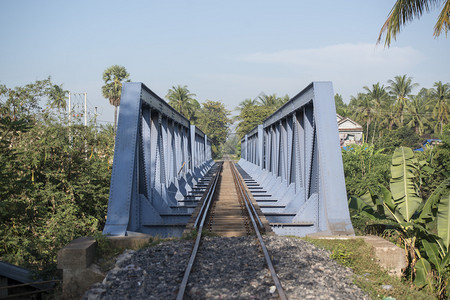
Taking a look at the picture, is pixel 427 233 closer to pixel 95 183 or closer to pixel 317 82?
pixel 317 82

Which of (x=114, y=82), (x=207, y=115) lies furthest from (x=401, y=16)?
(x=207, y=115)

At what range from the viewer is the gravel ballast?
4.80m

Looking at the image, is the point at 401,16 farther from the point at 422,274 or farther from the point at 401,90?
the point at 401,90

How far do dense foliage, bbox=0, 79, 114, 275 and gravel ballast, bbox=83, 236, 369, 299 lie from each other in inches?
Result: 119

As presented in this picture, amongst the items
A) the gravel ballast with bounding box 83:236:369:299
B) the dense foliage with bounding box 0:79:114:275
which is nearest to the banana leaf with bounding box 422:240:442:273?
the gravel ballast with bounding box 83:236:369:299

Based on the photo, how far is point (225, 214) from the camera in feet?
35.7

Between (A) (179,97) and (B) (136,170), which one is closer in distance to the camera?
(B) (136,170)

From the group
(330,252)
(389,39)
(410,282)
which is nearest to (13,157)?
(330,252)

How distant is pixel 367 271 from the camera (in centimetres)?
582

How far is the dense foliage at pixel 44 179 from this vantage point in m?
8.39

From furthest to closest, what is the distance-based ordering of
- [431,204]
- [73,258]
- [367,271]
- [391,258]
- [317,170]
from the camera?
[317,170]
[431,204]
[391,258]
[367,271]
[73,258]

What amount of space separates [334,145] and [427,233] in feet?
7.70

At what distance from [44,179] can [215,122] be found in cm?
8006

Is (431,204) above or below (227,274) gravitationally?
above
